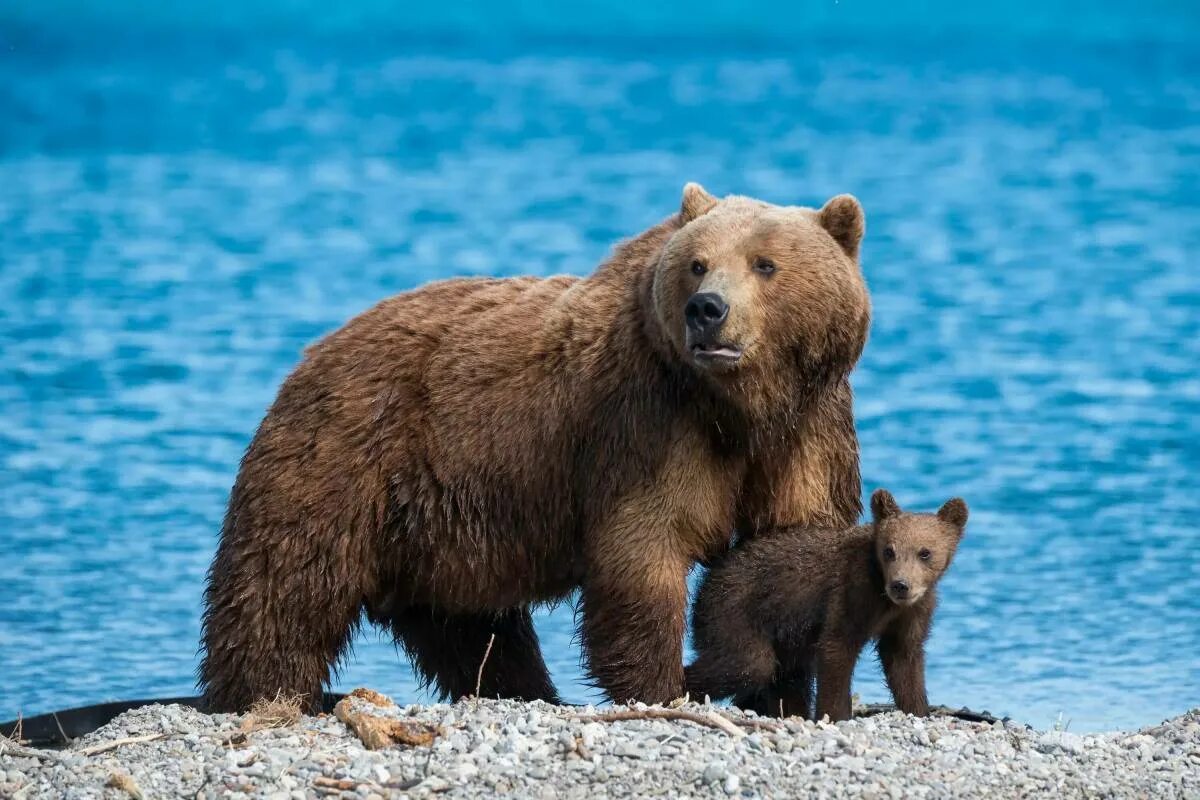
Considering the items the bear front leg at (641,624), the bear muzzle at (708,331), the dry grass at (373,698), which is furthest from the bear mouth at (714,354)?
the dry grass at (373,698)

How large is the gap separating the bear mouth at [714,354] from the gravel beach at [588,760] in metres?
1.30

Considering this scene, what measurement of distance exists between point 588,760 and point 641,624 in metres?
1.34

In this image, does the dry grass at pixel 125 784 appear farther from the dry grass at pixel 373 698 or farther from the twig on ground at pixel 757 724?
the twig on ground at pixel 757 724

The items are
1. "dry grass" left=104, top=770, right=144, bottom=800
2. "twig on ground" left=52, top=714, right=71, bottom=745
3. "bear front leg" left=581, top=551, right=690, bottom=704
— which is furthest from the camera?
"twig on ground" left=52, top=714, right=71, bottom=745

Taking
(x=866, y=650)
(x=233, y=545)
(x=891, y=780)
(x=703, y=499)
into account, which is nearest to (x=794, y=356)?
(x=703, y=499)

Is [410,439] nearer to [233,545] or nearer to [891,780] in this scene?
[233,545]

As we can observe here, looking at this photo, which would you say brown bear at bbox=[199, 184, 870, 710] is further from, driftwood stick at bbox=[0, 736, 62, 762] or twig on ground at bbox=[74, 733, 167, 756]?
driftwood stick at bbox=[0, 736, 62, 762]

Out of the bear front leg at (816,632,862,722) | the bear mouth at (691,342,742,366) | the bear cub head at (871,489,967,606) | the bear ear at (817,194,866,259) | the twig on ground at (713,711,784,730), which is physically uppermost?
the bear ear at (817,194,866,259)

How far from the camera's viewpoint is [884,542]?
27.1ft

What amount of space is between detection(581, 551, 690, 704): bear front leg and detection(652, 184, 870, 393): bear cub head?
0.85 meters

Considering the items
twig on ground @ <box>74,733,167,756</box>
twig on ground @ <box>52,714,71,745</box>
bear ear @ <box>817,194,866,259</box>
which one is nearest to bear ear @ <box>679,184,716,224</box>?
bear ear @ <box>817,194,866,259</box>

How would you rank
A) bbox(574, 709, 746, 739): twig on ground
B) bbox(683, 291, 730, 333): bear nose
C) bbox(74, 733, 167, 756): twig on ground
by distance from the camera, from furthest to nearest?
bbox(683, 291, 730, 333): bear nose → bbox(74, 733, 167, 756): twig on ground → bbox(574, 709, 746, 739): twig on ground

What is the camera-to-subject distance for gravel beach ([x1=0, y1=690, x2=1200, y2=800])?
22.6 ft

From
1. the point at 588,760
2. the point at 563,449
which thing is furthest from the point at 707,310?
the point at 588,760
